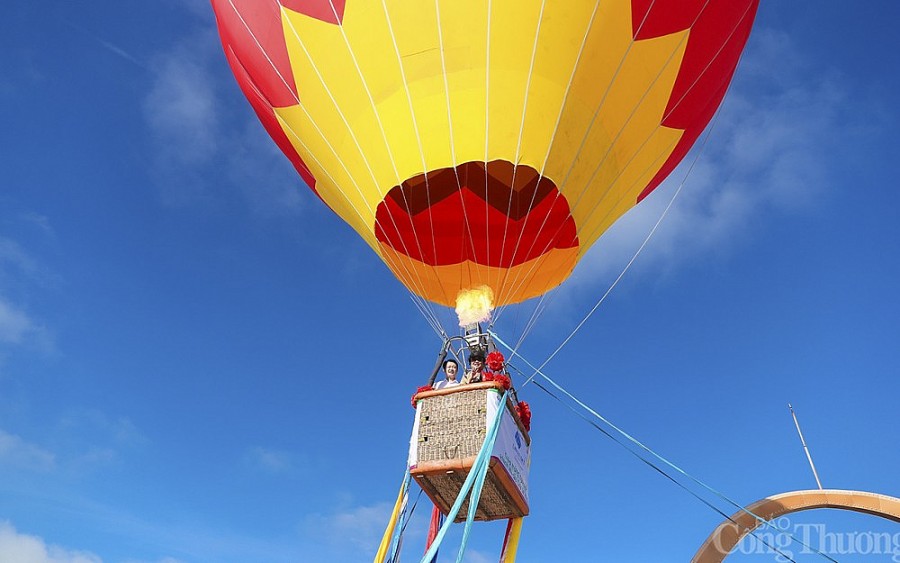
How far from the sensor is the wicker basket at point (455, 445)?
4.74m

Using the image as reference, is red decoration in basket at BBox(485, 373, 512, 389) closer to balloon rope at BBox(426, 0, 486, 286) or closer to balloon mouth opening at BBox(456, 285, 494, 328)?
balloon mouth opening at BBox(456, 285, 494, 328)

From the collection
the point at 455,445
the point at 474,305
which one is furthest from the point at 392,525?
the point at 474,305

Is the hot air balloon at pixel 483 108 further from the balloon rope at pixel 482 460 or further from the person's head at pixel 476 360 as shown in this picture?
the balloon rope at pixel 482 460

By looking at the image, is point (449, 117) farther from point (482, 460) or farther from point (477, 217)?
point (482, 460)

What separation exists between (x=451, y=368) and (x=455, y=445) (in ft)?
2.89

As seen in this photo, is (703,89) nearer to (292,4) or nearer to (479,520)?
(292,4)

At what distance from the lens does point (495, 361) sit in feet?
17.0


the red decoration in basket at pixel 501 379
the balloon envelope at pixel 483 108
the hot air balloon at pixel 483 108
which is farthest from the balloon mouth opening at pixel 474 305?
the red decoration in basket at pixel 501 379

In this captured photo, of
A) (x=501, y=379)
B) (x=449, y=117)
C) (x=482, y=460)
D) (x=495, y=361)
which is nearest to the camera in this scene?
(x=482, y=460)

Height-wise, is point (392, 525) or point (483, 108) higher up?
point (483, 108)

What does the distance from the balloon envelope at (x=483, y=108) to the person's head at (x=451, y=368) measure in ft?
3.86

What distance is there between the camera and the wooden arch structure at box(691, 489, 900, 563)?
477cm

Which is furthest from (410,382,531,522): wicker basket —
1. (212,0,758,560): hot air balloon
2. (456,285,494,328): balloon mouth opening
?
(212,0,758,560): hot air balloon

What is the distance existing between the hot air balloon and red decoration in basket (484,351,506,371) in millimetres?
1250
